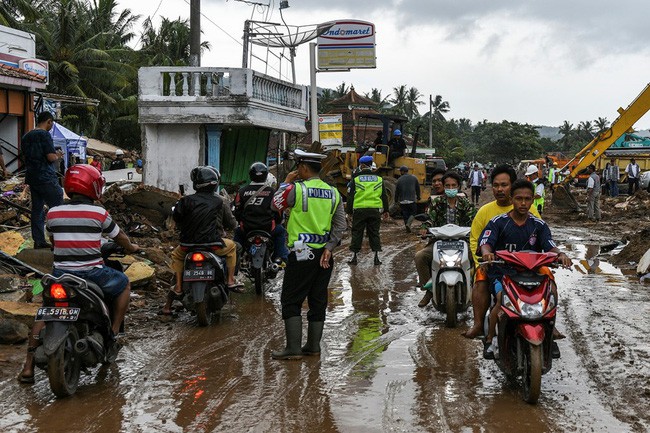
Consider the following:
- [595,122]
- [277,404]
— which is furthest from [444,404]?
[595,122]

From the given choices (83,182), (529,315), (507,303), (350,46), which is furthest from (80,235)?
(350,46)

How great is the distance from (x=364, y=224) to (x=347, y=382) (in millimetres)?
7205

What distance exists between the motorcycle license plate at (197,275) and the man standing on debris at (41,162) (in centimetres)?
286

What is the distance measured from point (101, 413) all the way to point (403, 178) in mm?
13924

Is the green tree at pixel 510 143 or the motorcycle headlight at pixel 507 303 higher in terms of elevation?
the green tree at pixel 510 143

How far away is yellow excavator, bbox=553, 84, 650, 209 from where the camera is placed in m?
22.4

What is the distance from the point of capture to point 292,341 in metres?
6.58

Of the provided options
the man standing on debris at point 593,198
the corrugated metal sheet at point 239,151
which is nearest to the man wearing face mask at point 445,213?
the corrugated metal sheet at point 239,151

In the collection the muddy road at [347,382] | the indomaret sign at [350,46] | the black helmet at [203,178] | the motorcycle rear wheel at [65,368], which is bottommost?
the muddy road at [347,382]

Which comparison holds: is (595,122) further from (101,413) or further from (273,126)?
(101,413)

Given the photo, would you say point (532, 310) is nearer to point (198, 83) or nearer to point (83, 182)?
point (83, 182)

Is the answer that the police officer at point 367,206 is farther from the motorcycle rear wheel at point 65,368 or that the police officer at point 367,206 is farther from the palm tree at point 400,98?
the palm tree at point 400,98

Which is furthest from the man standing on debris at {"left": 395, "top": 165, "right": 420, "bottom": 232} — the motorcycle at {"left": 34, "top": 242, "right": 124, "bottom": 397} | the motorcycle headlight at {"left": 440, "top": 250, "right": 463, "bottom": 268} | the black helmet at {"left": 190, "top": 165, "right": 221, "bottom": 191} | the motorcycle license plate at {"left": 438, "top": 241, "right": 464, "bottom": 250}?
the motorcycle at {"left": 34, "top": 242, "right": 124, "bottom": 397}

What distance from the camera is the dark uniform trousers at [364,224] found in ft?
42.0
